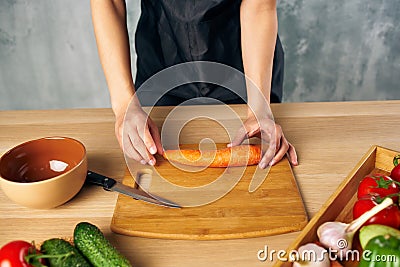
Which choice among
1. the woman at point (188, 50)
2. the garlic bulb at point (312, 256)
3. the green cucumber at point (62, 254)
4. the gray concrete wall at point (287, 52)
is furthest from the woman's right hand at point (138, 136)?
the gray concrete wall at point (287, 52)

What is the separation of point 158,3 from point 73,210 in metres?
0.73

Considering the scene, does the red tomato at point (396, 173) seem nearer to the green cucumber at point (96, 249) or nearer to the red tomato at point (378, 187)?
the red tomato at point (378, 187)

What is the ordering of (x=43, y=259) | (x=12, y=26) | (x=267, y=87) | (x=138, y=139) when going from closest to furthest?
(x=43, y=259) → (x=138, y=139) → (x=267, y=87) → (x=12, y=26)

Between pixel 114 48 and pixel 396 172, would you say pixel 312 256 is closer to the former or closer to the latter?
pixel 396 172

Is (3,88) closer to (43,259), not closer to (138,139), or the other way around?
(138,139)

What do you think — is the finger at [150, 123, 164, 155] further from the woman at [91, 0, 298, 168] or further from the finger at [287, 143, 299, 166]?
the finger at [287, 143, 299, 166]

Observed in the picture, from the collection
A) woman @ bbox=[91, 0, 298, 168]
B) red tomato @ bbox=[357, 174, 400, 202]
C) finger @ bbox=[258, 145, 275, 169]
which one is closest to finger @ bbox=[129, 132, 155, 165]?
woman @ bbox=[91, 0, 298, 168]

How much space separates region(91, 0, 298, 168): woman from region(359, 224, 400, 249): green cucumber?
1.11ft

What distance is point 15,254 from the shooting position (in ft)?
2.64

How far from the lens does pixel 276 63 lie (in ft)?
5.46

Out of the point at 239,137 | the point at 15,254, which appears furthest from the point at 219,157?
the point at 15,254

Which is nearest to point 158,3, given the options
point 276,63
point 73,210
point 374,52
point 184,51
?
point 184,51

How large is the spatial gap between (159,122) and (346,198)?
56cm

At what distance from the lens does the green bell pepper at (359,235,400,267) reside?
77 centimetres
